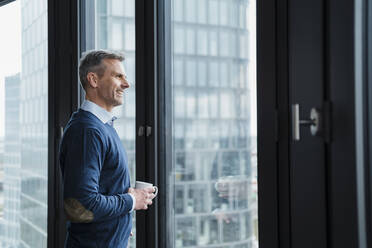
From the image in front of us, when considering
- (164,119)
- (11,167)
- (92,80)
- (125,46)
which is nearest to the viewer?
(92,80)

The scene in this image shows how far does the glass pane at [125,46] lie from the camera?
2225mm

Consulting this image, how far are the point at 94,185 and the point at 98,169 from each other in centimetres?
6

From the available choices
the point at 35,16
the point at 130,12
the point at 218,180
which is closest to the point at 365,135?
the point at 218,180

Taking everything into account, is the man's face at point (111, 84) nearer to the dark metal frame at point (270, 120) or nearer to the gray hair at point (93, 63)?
the gray hair at point (93, 63)

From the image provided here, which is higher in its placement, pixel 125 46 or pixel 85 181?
pixel 125 46

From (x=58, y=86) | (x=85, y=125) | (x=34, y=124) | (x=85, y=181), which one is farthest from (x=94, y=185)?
(x=34, y=124)

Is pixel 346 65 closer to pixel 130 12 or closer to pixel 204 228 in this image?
pixel 204 228

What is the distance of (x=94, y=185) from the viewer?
1572 millimetres

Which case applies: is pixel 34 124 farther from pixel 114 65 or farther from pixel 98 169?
pixel 98 169

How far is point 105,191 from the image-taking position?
5.53 feet

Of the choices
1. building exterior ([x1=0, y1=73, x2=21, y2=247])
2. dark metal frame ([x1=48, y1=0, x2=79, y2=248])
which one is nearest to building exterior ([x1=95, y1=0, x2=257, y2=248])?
dark metal frame ([x1=48, y1=0, x2=79, y2=248])

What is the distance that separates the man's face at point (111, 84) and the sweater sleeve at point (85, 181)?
23 cm

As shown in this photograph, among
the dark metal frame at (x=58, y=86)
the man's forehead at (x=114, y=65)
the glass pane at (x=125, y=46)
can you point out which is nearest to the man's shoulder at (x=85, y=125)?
the man's forehead at (x=114, y=65)

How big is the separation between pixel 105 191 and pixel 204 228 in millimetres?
420
